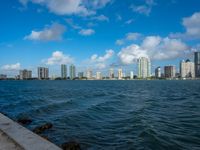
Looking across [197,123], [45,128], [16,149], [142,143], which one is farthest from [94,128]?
[16,149]

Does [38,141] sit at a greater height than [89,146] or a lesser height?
greater

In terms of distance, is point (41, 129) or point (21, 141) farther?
point (41, 129)

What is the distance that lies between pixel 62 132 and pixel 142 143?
535 cm

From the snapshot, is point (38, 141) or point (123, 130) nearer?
point (38, 141)

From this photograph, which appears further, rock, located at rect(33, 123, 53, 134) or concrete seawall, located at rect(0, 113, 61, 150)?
rock, located at rect(33, 123, 53, 134)

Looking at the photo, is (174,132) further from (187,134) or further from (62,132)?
(62,132)

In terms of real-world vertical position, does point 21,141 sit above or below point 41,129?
above

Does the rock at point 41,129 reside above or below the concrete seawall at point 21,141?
below

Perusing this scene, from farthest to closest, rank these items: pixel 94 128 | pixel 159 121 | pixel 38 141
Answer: pixel 159 121, pixel 94 128, pixel 38 141

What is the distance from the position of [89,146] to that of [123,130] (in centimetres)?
381

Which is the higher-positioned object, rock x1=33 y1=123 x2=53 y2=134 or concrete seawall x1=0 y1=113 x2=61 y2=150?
concrete seawall x1=0 y1=113 x2=61 y2=150

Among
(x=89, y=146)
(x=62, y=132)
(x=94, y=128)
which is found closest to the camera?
(x=89, y=146)

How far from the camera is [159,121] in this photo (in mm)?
16844

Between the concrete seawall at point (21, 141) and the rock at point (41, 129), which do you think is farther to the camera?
the rock at point (41, 129)
